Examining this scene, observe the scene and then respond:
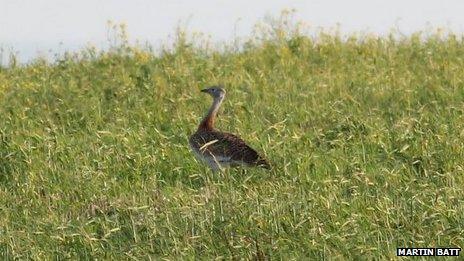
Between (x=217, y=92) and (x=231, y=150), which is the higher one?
(x=217, y=92)

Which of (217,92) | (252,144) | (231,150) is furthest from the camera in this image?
(217,92)

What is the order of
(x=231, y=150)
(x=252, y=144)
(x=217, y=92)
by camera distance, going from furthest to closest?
(x=217, y=92), (x=252, y=144), (x=231, y=150)

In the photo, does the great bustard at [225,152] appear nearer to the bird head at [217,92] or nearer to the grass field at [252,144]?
the grass field at [252,144]

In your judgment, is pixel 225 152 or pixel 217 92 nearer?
pixel 225 152

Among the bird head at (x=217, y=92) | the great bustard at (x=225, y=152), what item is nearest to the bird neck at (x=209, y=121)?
the bird head at (x=217, y=92)

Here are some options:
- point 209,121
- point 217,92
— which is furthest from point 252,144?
point 217,92

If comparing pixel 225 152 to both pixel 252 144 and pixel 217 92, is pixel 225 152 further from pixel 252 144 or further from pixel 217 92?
pixel 217 92

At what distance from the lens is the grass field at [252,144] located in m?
7.16

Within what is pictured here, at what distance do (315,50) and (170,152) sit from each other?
6159mm

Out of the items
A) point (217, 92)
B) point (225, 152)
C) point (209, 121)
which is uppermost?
point (217, 92)

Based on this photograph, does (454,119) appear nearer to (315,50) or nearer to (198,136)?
(198,136)

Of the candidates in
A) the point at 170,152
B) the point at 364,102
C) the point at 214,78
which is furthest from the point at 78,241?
the point at 214,78

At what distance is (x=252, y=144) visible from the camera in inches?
432

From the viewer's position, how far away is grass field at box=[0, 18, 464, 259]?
23.5ft
